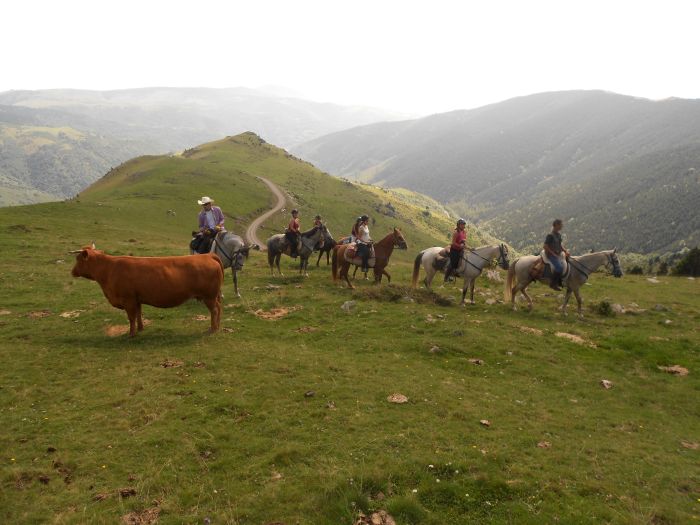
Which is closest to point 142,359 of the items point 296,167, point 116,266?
point 116,266

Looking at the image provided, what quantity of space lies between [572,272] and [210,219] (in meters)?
17.8

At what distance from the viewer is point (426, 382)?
41.5 feet

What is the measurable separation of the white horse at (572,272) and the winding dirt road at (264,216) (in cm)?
3200

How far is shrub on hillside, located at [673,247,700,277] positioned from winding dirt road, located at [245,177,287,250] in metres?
40.6

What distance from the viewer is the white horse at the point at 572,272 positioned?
68.4ft

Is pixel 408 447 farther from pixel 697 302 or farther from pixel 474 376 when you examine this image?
pixel 697 302

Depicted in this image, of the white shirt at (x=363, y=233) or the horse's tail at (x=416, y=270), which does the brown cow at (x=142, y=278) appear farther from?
the horse's tail at (x=416, y=270)

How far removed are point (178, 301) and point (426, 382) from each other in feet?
29.6

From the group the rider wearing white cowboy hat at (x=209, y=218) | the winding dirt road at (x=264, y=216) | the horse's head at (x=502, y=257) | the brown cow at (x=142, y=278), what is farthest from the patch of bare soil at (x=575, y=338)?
the winding dirt road at (x=264, y=216)

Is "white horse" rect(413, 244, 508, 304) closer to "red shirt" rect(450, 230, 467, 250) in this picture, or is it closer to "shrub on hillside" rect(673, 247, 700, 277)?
"red shirt" rect(450, 230, 467, 250)

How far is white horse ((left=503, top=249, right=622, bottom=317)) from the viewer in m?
20.9

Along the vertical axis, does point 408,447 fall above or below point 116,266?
below

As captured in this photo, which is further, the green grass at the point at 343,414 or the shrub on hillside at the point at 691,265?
the shrub on hillside at the point at 691,265

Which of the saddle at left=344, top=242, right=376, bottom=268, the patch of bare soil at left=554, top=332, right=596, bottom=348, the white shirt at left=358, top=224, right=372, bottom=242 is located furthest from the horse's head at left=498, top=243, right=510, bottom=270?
the white shirt at left=358, top=224, right=372, bottom=242
